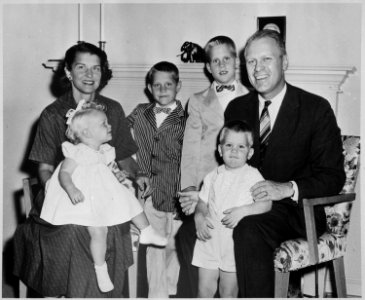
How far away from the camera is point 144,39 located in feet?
9.39

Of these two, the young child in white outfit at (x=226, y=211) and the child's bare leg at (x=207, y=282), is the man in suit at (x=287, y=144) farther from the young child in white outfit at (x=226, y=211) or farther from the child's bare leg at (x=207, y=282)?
the child's bare leg at (x=207, y=282)

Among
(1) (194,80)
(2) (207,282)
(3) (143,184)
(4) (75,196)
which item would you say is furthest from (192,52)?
(2) (207,282)

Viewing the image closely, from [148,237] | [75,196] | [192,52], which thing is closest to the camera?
[75,196]

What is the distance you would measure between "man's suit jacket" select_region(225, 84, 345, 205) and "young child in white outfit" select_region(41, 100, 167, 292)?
26.2 inches

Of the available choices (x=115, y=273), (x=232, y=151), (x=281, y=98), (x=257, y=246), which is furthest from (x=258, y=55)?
(x=115, y=273)

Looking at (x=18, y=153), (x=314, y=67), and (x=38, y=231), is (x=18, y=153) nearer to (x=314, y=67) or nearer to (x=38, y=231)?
(x=38, y=231)

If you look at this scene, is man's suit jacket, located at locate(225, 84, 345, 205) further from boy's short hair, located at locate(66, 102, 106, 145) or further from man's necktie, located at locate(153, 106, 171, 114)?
boy's short hair, located at locate(66, 102, 106, 145)

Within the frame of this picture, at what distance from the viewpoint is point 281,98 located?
2.18m

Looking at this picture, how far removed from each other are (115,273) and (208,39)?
4.75 ft

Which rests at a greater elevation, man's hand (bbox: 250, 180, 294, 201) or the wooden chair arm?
man's hand (bbox: 250, 180, 294, 201)

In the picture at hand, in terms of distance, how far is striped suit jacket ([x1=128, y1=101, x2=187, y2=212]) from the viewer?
98.5 inches

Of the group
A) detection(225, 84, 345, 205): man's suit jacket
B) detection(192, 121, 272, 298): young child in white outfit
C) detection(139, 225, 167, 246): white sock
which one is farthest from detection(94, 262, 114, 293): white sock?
detection(225, 84, 345, 205): man's suit jacket

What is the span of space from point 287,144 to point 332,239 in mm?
504

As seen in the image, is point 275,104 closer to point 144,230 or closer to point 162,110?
point 162,110
